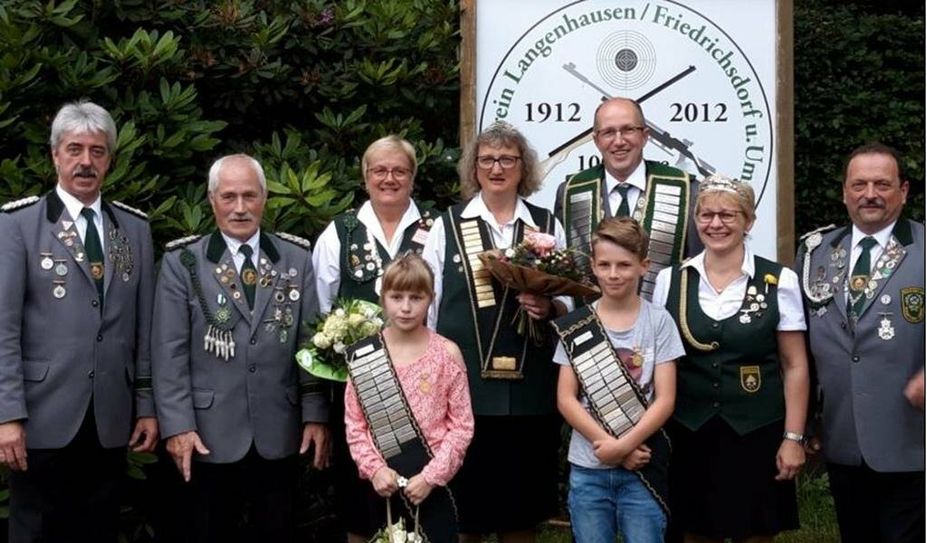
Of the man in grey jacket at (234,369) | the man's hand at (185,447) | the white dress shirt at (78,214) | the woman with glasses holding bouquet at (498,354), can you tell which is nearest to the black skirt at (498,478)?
the woman with glasses holding bouquet at (498,354)

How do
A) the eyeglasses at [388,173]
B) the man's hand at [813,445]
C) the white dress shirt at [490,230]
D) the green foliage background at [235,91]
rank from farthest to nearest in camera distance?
the green foliage background at [235,91]
the eyeglasses at [388,173]
the white dress shirt at [490,230]
the man's hand at [813,445]

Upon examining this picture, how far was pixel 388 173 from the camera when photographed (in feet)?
19.4

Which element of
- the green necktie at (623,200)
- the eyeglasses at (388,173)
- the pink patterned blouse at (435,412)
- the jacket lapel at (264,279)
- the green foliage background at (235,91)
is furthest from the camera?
the green foliage background at (235,91)

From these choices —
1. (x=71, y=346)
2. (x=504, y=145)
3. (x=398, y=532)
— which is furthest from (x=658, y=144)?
(x=71, y=346)

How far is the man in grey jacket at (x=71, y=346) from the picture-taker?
211 inches

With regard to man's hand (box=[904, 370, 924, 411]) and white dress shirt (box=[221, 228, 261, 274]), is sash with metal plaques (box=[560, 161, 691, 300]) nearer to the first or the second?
man's hand (box=[904, 370, 924, 411])

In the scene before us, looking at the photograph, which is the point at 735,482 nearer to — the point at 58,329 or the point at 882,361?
the point at 882,361

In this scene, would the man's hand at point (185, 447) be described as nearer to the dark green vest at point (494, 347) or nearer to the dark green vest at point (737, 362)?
the dark green vest at point (494, 347)

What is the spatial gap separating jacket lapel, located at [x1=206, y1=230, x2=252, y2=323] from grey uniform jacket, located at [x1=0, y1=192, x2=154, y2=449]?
327 mm

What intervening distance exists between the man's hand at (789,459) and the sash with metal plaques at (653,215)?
83 cm

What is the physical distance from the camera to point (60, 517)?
543cm

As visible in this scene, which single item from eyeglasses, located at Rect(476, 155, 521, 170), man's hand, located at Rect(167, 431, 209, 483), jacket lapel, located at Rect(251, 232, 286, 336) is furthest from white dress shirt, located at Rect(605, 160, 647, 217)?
man's hand, located at Rect(167, 431, 209, 483)

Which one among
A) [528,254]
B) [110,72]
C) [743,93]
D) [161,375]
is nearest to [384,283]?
[528,254]

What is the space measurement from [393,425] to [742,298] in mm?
1333
